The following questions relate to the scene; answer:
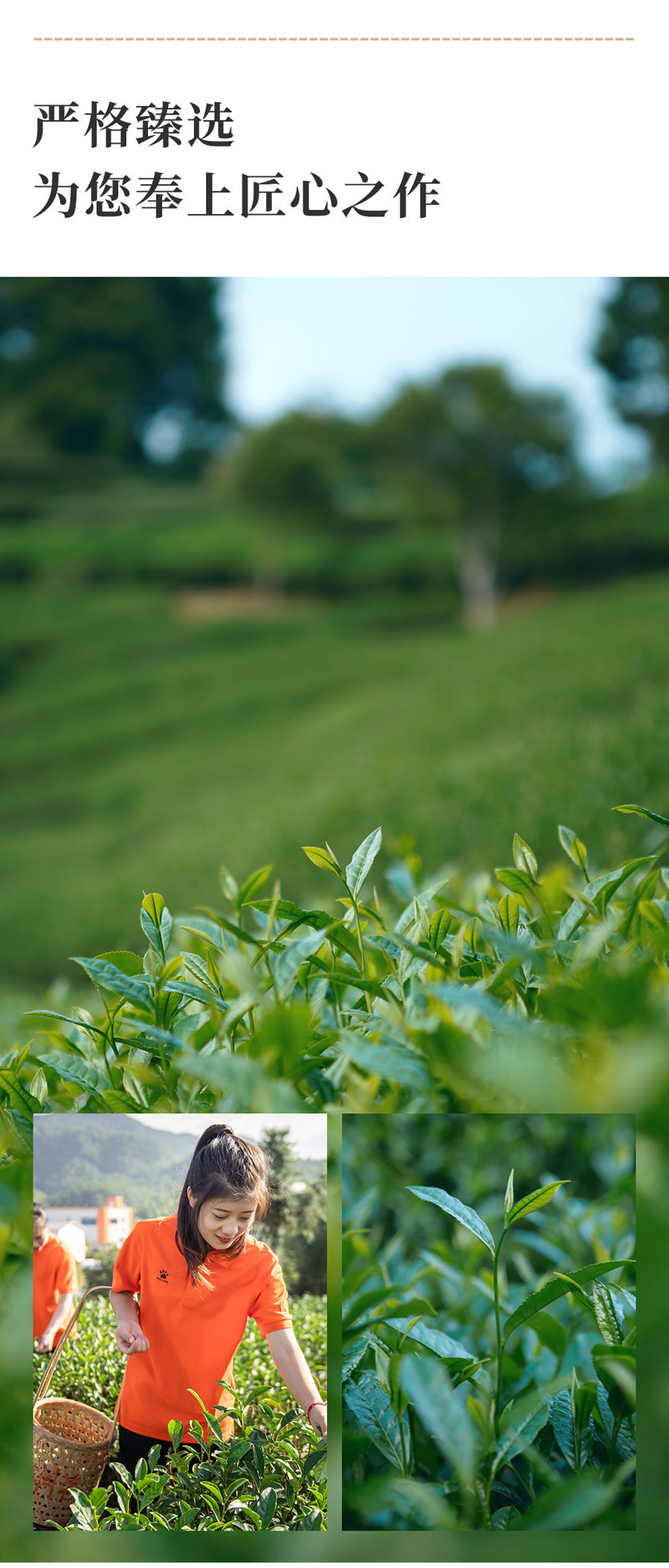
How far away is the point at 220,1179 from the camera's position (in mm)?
661

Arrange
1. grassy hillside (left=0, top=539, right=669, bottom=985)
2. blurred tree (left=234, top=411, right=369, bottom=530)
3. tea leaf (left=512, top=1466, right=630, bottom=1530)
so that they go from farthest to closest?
blurred tree (left=234, top=411, right=369, bottom=530), grassy hillside (left=0, top=539, right=669, bottom=985), tea leaf (left=512, top=1466, right=630, bottom=1530)

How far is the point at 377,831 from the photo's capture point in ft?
2.77

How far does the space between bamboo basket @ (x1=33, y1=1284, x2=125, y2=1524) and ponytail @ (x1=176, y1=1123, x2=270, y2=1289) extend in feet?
0.25

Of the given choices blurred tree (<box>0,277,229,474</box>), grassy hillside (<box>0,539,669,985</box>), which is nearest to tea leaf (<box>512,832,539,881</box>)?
grassy hillside (<box>0,539,669,985</box>)

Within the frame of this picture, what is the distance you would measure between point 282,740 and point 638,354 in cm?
1442

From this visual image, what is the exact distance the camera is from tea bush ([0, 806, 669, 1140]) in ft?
1.99

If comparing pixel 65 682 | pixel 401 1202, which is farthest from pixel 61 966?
pixel 65 682

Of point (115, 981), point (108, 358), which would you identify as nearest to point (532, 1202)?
point (115, 981)

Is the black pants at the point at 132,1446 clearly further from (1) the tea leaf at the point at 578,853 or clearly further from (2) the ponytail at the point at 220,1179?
(1) the tea leaf at the point at 578,853

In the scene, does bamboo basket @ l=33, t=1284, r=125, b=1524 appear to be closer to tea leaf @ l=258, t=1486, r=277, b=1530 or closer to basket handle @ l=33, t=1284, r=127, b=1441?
basket handle @ l=33, t=1284, r=127, b=1441

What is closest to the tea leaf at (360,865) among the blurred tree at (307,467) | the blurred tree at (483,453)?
the blurred tree at (483,453)

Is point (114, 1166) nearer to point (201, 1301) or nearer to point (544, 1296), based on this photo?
point (201, 1301)

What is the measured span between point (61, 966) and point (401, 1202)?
5747 mm

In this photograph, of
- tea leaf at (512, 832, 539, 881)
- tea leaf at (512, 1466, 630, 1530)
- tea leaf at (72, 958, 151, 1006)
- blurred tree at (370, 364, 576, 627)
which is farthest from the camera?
blurred tree at (370, 364, 576, 627)
